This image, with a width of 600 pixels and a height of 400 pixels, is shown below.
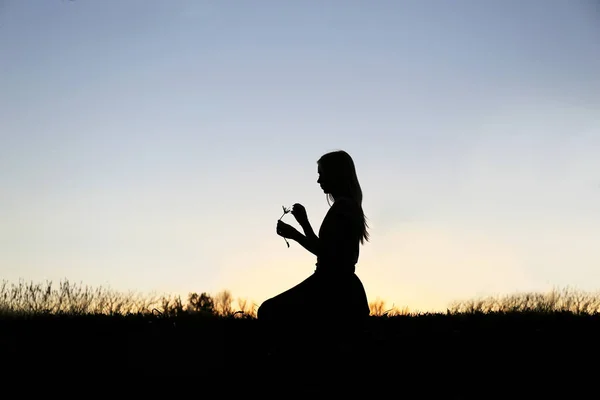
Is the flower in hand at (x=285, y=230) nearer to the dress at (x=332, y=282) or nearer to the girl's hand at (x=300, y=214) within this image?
the girl's hand at (x=300, y=214)

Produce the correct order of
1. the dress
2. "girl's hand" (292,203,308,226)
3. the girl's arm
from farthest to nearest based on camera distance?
"girl's hand" (292,203,308,226), the girl's arm, the dress

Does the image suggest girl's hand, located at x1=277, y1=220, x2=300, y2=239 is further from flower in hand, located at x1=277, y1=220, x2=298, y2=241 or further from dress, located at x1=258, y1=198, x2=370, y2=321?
dress, located at x1=258, y1=198, x2=370, y2=321

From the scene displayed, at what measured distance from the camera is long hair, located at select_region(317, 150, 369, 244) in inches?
258

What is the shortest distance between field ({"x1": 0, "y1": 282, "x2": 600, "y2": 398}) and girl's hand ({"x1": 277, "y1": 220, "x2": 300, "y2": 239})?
0.98m

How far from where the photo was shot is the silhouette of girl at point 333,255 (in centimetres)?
638

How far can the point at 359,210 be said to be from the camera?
21.4 feet

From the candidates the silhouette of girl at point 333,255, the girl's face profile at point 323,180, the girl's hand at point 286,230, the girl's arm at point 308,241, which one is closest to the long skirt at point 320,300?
the silhouette of girl at point 333,255

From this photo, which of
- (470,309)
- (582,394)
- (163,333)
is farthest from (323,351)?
(470,309)

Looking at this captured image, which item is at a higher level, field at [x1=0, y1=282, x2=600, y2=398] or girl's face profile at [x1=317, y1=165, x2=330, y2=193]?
girl's face profile at [x1=317, y1=165, x2=330, y2=193]

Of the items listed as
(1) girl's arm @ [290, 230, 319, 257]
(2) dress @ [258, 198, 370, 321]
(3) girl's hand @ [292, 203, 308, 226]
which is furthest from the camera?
(3) girl's hand @ [292, 203, 308, 226]

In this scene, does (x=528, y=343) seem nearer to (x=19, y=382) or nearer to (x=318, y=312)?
(x=318, y=312)

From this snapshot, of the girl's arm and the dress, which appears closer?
the dress

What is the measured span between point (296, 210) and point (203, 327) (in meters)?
3.87

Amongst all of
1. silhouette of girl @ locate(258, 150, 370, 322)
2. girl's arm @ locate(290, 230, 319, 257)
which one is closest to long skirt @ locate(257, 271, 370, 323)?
silhouette of girl @ locate(258, 150, 370, 322)
